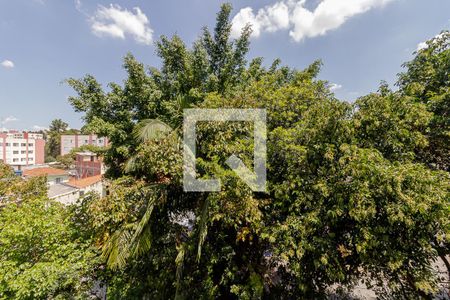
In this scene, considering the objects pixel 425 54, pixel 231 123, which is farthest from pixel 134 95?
pixel 425 54

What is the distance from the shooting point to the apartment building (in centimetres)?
5241

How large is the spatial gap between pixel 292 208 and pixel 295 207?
59 millimetres

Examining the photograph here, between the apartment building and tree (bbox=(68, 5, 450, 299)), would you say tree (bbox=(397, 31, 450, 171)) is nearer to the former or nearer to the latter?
tree (bbox=(68, 5, 450, 299))

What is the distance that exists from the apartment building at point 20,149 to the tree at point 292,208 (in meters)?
65.7

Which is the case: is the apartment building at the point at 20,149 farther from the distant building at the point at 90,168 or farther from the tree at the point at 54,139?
the distant building at the point at 90,168

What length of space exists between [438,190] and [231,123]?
3562mm

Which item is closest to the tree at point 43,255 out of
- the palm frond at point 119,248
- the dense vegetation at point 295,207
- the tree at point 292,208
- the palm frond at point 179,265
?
the dense vegetation at point 295,207

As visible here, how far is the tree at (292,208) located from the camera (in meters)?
3.35

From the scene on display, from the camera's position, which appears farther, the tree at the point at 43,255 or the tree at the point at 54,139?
the tree at the point at 54,139

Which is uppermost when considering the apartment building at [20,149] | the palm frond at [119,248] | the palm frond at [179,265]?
the apartment building at [20,149]

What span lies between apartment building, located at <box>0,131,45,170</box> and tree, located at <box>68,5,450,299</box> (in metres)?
65.7

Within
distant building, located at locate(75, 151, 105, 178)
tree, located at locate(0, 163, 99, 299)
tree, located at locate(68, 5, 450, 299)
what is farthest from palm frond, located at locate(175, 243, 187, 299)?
distant building, located at locate(75, 151, 105, 178)

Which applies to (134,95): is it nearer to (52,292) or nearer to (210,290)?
Answer: (52,292)

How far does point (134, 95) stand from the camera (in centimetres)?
852
